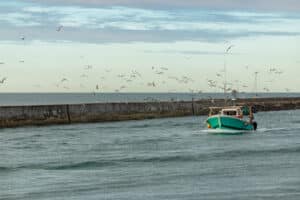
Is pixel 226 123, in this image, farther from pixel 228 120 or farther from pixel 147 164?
pixel 147 164

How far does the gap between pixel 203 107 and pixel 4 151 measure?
202ft

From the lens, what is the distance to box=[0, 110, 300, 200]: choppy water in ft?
97.0

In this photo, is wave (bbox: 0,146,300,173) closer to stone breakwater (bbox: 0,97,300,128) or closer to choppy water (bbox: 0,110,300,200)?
choppy water (bbox: 0,110,300,200)

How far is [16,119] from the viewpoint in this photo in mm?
75250

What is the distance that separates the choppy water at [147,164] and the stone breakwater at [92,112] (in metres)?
5.02

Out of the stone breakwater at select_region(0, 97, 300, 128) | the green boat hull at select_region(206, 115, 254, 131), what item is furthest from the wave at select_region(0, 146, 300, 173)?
the stone breakwater at select_region(0, 97, 300, 128)

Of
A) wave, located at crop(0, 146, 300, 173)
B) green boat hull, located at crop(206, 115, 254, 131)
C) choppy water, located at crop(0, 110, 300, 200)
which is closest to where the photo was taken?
choppy water, located at crop(0, 110, 300, 200)

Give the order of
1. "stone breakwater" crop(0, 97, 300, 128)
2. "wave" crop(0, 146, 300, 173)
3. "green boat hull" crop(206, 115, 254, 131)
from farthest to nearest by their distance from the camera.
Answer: "stone breakwater" crop(0, 97, 300, 128)
"green boat hull" crop(206, 115, 254, 131)
"wave" crop(0, 146, 300, 173)

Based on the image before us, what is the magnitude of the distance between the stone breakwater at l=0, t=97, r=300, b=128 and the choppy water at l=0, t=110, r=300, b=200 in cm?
502

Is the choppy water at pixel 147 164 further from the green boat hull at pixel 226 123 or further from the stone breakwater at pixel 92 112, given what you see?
the stone breakwater at pixel 92 112

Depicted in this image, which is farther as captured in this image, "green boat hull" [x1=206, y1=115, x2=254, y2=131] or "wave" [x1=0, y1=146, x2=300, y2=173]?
"green boat hull" [x1=206, y1=115, x2=254, y2=131]

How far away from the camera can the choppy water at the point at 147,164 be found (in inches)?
1164

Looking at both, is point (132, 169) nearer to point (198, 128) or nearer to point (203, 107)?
point (198, 128)

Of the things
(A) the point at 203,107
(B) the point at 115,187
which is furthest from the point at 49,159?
(A) the point at 203,107
